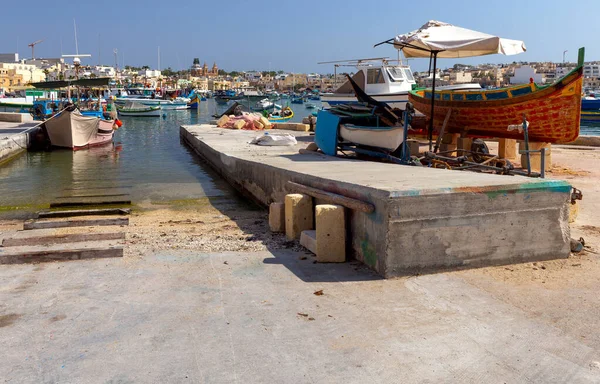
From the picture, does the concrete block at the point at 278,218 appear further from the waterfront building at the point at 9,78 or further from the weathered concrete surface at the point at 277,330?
the waterfront building at the point at 9,78

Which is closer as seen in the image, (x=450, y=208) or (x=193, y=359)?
(x=193, y=359)

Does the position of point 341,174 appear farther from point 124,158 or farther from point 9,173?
point 124,158

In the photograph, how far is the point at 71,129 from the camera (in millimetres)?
23297

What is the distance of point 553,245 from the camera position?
5586 millimetres

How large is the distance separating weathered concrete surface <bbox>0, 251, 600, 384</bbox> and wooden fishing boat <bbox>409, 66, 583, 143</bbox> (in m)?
6.64

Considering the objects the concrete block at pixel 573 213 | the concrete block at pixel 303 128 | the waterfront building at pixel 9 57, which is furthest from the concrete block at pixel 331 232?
the waterfront building at pixel 9 57

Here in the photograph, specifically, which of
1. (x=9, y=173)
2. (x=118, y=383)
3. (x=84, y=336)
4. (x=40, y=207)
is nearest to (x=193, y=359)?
(x=118, y=383)

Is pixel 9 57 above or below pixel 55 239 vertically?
above

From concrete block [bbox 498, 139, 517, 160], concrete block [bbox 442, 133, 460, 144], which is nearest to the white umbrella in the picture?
concrete block [bbox 442, 133, 460, 144]

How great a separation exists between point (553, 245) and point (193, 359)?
3844 mm

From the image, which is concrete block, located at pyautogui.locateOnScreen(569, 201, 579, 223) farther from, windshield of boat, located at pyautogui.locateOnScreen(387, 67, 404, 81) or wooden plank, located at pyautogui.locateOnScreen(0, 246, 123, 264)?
windshield of boat, located at pyautogui.locateOnScreen(387, 67, 404, 81)

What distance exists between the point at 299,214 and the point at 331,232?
0.97 m

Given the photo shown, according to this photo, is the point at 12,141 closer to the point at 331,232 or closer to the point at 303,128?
the point at 303,128

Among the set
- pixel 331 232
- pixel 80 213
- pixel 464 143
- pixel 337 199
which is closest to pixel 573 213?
pixel 337 199
